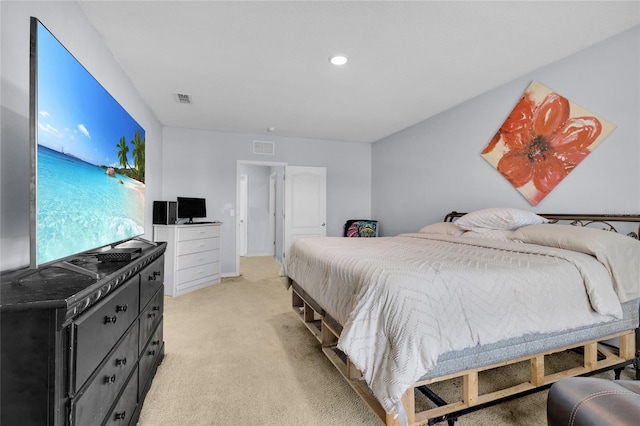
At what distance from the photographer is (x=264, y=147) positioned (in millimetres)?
5180

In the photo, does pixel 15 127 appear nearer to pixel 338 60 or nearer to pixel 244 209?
pixel 338 60

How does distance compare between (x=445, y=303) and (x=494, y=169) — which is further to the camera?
(x=494, y=169)

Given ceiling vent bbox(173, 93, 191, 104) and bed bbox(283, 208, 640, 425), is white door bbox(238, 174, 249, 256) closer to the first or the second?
ceiling vent bbox(173, 93, 191, 104)

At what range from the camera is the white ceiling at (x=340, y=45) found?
1953 millimetres

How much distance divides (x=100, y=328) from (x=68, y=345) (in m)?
0.22

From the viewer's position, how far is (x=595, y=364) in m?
1.89

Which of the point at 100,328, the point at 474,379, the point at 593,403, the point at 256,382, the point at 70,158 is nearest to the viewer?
the point at 593,403

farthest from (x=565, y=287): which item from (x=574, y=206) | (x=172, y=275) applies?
(x=172, y=275)

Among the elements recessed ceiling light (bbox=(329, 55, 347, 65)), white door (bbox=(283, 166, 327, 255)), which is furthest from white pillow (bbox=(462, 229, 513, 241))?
white door (bbox=(283, 166, 327, 255))

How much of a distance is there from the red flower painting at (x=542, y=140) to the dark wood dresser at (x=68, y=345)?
3333 millimetres

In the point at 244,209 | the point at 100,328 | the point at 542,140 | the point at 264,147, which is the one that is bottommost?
the point at 100,328

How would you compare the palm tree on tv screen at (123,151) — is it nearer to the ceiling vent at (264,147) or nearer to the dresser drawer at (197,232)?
the dresser drawer at (197,232)

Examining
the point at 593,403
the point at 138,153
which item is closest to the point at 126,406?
the point at 138,153

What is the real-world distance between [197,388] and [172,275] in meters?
2.33
